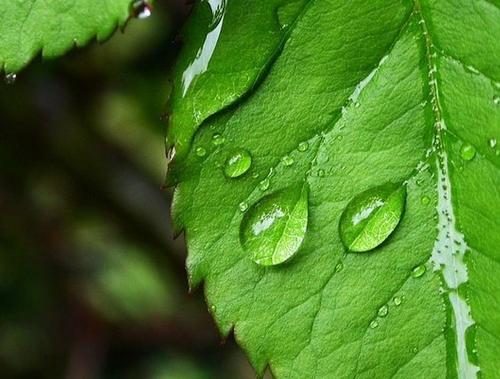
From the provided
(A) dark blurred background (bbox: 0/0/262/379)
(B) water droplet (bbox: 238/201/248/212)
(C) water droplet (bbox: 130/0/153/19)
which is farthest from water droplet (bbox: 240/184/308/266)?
(A) dark blurred background (bbox: 0/0/262/379)

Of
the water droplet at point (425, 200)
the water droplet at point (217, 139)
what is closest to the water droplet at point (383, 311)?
the water droplet at point (425, 200)

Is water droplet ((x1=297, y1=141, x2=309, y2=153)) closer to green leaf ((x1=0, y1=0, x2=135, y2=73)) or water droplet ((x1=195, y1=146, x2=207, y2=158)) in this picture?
water droplet ((x1=195, y1=146, x2=207, y2=158))

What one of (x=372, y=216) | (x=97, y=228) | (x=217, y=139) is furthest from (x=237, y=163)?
(x=97, y=228)

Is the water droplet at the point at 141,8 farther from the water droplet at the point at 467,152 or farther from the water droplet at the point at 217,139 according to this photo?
the water droplet at the point at 467,152

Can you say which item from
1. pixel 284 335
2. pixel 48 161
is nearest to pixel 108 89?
pixel 48 161

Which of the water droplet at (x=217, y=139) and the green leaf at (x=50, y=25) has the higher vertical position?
the green leaf at (x=50, y=25)

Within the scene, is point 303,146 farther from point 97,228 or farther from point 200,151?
point 97,228
